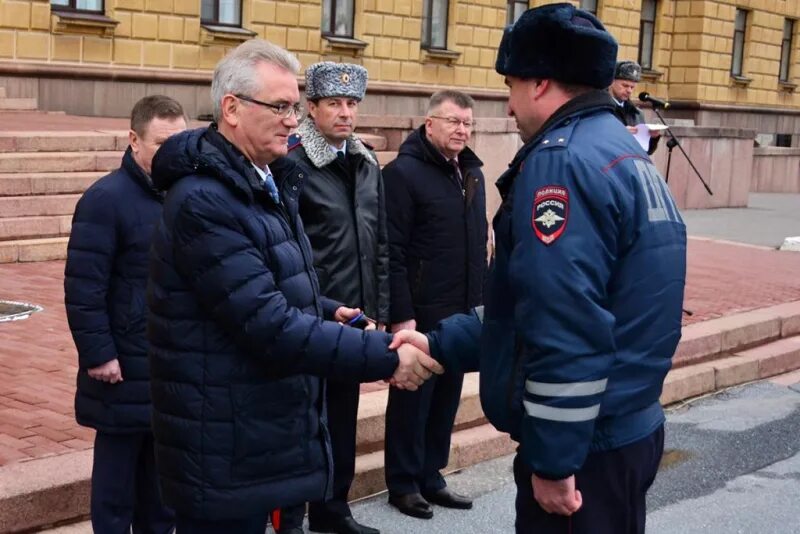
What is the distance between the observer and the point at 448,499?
18.9 feet

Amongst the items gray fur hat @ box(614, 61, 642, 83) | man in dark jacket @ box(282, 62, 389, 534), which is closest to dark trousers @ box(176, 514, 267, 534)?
man in dark jacket @ box(282, 62, 389, 534)

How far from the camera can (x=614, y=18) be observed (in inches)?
1222

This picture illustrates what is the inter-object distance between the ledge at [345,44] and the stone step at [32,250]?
13135 millimetres

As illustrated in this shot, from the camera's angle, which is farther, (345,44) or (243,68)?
(345,44)

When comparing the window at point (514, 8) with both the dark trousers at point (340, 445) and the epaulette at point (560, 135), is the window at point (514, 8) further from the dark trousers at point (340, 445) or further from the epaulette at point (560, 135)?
the epaulette at point (560, 135)

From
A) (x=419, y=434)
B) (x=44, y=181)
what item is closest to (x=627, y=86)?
(x=419, y=434)

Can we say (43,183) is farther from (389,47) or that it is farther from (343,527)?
(389,47)

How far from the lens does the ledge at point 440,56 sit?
83.2ft

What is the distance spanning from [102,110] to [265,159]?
651 inches

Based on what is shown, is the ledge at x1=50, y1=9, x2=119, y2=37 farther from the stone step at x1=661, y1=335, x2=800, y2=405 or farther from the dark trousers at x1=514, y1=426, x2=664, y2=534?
the dark trousers at x1=514, y1=426, x2=664, y2=534

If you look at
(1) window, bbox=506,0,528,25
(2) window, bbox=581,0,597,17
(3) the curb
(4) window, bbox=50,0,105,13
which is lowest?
(3) the curb

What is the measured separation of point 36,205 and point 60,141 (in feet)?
5.39

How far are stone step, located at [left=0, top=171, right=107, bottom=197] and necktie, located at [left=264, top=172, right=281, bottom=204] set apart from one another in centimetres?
823

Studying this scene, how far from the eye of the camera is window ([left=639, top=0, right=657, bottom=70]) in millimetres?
32875
